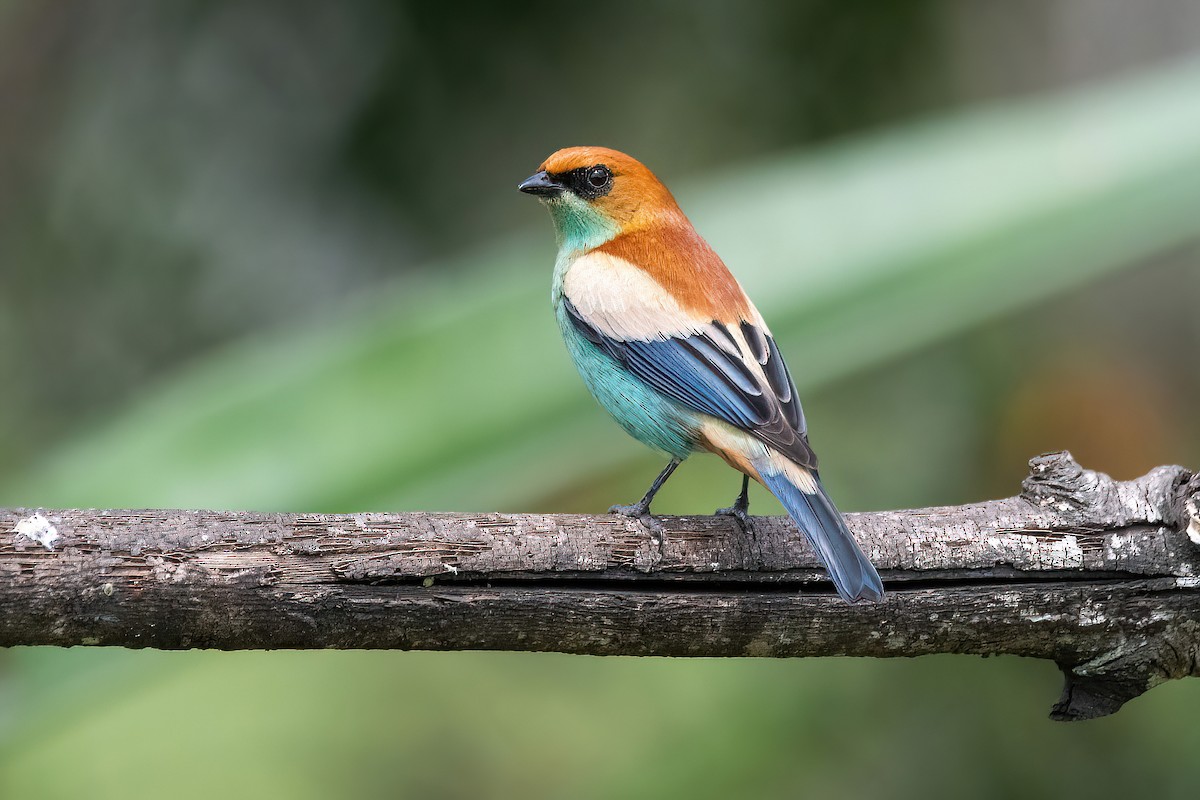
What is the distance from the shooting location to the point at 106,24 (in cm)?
612

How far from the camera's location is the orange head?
3.97m

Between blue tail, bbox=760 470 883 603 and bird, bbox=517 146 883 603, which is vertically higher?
bird, bbox=517 146 883 603

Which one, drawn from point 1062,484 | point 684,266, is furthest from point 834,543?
point 684,266

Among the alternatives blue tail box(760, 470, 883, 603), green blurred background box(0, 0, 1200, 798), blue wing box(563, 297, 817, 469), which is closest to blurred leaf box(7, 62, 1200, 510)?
green blurred background box(0, 0, 1200, 798)

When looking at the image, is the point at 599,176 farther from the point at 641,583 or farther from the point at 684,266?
the point at 641,583

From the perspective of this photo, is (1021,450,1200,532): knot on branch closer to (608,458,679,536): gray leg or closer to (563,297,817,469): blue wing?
(563,297,817,469): blue wing

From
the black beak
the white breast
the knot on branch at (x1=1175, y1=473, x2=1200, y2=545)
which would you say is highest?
the black beak

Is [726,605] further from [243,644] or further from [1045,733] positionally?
[1045,733]

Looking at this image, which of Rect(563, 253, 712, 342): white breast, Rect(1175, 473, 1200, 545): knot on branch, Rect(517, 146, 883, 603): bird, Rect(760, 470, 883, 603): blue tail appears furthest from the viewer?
Rect(563, 253, 712, 342): white breast

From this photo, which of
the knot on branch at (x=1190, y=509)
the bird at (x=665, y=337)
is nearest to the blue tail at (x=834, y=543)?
the bird at (x=665, y=337)

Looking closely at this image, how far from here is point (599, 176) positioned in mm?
4008

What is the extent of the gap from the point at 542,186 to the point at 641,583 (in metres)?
1.71

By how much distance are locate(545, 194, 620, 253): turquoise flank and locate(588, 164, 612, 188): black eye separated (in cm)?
8

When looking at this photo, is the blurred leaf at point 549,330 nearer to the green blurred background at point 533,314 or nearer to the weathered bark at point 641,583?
the green blurred background at point 533,314
